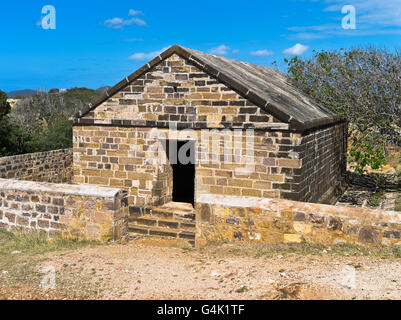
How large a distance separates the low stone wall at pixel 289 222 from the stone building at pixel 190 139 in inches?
82.9

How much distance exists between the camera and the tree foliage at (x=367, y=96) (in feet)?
43.3

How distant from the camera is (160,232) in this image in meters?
9.52

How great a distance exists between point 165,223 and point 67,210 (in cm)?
268

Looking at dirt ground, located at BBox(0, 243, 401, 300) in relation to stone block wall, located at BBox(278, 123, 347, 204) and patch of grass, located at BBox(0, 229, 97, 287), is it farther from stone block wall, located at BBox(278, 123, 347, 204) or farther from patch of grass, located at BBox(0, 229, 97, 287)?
stone block wall, located at BBox(278, 123, 347, 204)

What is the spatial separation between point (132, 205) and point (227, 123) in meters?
3.21

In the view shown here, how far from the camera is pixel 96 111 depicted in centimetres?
1025

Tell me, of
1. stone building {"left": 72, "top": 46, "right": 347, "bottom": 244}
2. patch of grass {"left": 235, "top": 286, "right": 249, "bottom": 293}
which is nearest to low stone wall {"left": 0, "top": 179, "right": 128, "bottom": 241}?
stone building {"left": 72, "top": 46, "right": 347, "bottom": 244}

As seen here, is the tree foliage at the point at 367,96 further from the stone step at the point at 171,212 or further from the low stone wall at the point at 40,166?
the low stone wall at the point at 40,166

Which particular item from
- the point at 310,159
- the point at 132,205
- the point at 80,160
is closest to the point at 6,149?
the point at 80,160

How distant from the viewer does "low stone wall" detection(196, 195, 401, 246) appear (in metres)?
5.81

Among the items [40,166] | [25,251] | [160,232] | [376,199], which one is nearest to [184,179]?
[160,232]
